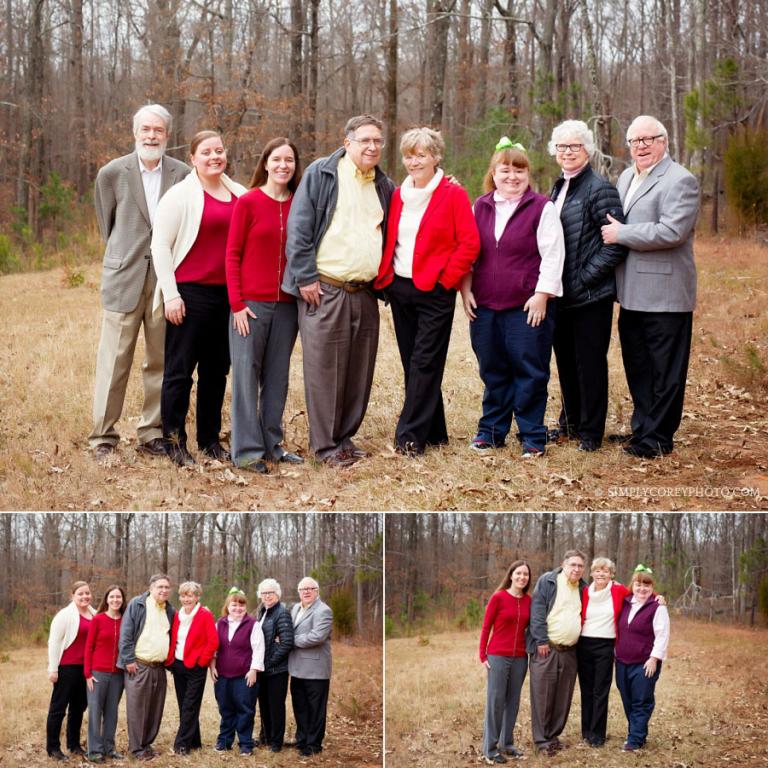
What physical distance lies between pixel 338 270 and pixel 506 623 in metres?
2.40

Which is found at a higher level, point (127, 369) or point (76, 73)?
point (76, 73)

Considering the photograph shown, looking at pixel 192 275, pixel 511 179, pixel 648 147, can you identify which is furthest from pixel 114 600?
pixel 648 147

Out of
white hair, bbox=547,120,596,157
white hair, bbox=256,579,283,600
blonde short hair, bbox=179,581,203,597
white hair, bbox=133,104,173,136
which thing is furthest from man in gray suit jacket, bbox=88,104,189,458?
white hair, bbox=547,120,596,157

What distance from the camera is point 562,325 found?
657 centimetres

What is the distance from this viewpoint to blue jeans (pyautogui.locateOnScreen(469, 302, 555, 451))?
6.27 m

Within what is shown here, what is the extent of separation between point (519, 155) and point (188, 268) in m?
2.21

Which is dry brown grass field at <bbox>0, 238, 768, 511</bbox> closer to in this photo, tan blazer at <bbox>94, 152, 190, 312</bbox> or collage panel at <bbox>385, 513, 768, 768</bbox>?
collage panel at <bbox>385, 513, 768, 768</bbox>

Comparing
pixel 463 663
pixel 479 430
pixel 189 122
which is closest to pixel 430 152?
pixel 479 430

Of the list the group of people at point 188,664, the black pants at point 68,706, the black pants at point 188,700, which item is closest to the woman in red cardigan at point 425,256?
the group of people at point 188,664

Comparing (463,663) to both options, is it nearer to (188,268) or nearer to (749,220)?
(188,268)

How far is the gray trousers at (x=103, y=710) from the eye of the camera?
5723 millimetres

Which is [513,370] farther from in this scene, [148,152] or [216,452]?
[148,152]

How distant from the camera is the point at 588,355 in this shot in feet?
21.2

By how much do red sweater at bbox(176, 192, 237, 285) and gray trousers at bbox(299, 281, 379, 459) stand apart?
0.61 meters
